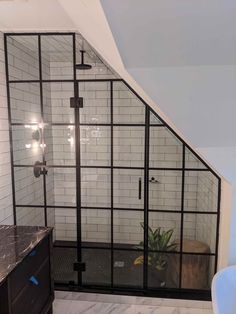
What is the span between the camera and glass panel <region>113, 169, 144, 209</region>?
2.51 m

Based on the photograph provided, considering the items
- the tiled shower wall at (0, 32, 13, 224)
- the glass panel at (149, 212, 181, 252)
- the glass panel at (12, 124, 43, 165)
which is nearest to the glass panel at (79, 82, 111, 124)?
the glass panel at (12, 124, 43, 165)

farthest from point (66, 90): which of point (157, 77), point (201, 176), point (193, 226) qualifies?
point (193, 226)

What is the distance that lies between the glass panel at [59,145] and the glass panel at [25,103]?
180 millimetres

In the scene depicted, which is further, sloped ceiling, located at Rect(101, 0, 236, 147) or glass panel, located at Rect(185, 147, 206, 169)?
glass panel, located at Rect(185, 147, 206, 169)

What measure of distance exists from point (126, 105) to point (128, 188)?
2.52ft

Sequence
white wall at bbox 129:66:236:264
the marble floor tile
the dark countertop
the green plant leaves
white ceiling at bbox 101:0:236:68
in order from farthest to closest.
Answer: the green plant leaves, the marble floor tile, white wall at bbox 129:66:236:264, the dark countertop, white ceiling at bbox 101:0:236:68

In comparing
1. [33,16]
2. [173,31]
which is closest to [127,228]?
[173,31]

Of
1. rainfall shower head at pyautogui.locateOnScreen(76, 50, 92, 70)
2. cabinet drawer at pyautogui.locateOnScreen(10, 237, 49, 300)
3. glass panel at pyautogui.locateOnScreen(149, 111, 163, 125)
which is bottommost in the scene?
cabinet drawer at pyautogui.locateOnScreen(10, 237, 49, 300)

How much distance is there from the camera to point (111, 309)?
235cm

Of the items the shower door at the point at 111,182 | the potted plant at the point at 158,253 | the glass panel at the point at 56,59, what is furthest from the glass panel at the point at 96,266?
the glass panel at the point at 56,59

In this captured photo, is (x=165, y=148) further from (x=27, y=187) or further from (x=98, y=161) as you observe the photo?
(x=27, y=187)

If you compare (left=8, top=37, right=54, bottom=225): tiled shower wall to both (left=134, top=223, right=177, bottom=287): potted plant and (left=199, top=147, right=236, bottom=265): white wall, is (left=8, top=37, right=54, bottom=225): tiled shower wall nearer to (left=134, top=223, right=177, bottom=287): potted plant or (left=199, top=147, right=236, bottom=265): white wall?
(left=134, top=223, right=177, bottom=287): potted plant

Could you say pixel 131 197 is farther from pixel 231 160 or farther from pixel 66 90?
pixel 66 90

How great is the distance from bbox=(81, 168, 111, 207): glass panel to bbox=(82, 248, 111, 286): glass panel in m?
0.47
